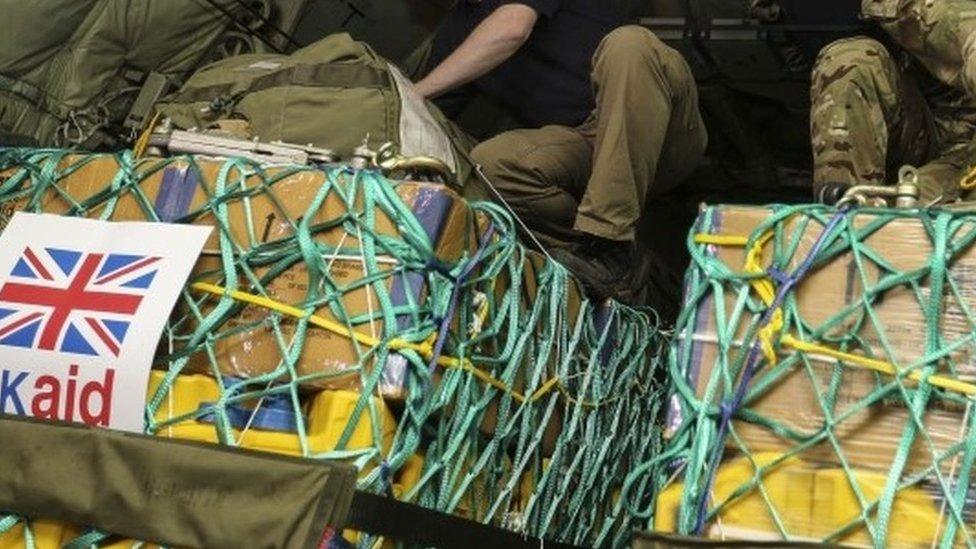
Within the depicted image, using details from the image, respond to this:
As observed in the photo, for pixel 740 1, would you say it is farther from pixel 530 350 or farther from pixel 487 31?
pixel 530 350

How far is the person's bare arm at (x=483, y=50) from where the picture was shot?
333 cm

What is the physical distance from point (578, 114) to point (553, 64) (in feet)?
0.54

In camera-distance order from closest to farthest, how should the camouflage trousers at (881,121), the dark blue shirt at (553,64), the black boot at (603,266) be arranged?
the black boot at (603,266), the camouflage trousers at (881,121), the dark blue shirt at (553,64)

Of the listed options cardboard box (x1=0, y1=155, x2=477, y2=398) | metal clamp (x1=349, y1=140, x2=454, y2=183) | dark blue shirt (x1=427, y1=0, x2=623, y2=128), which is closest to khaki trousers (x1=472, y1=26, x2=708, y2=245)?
dark blue shirt (x1=427, y1=0, x2=623, y2=128)

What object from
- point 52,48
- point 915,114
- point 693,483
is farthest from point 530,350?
point 52,48

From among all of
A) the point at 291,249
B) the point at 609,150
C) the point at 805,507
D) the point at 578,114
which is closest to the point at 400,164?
the point at 291,249

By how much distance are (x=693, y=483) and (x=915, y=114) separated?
164cm

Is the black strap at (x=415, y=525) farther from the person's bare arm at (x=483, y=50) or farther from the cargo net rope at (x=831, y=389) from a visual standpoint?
the person's bare arm at (x=483, y=50)

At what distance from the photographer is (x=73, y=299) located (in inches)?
76.4

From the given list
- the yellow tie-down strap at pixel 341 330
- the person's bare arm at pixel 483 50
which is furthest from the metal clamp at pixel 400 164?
the person's bare arm at pixel 483 50

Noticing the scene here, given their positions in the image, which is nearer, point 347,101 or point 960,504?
point 960,504

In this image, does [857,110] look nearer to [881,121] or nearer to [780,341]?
[881,121]

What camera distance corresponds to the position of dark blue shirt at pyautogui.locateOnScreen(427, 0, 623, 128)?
136 inches

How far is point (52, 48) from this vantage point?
360 centimetres
